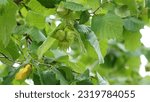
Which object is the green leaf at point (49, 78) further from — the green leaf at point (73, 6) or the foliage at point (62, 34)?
the green leaf at point (73, 6)

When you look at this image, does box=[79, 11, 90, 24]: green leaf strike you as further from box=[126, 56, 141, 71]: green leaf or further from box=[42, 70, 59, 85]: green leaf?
box=[126, 56, 141, 71]: green leaf

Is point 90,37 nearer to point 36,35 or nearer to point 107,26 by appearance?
point 107,26

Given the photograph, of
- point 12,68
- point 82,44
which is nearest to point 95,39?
Result: point 82,44

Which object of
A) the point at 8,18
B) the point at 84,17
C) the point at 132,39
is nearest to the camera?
the point at 8,18

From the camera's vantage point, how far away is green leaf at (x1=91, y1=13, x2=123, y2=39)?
2.26m

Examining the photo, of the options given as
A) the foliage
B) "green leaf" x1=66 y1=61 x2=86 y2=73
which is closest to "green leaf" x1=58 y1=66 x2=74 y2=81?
the foliage

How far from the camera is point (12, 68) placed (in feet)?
8.12

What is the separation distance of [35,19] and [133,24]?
0.42 meters

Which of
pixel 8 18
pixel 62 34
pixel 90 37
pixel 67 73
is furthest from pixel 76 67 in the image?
pixel 8 18

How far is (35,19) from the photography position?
241 cm

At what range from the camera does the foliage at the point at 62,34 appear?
86.1 inches

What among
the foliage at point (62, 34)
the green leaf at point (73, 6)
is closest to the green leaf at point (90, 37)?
the foliage at point (62, 34)

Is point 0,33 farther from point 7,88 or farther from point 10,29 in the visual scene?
point 7,88

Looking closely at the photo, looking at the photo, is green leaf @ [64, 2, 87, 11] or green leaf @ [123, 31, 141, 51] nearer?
green leaf @ [64, 2, 87, 11]
